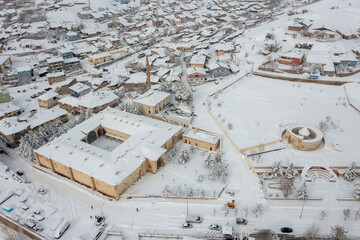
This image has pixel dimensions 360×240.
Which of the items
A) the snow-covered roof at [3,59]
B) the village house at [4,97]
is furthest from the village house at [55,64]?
the village house at [4,97]

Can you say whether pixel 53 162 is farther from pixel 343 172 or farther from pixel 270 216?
pixel 343 172

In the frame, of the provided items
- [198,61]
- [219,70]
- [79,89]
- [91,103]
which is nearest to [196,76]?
[219,70]

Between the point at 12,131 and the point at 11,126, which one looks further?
the point at 11,126

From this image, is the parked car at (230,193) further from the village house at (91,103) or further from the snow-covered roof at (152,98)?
the village house at (91,103)

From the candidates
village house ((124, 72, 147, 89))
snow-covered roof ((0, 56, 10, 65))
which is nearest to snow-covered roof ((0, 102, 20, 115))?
village house ((124, 72, 147, 89))

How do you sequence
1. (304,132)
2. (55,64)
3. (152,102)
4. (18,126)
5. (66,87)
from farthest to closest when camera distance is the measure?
(55,64) < (66,87) < (152,102) < (18,126) < (304,132)

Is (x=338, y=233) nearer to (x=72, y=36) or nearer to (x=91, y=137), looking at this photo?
(x=91, y=137)
